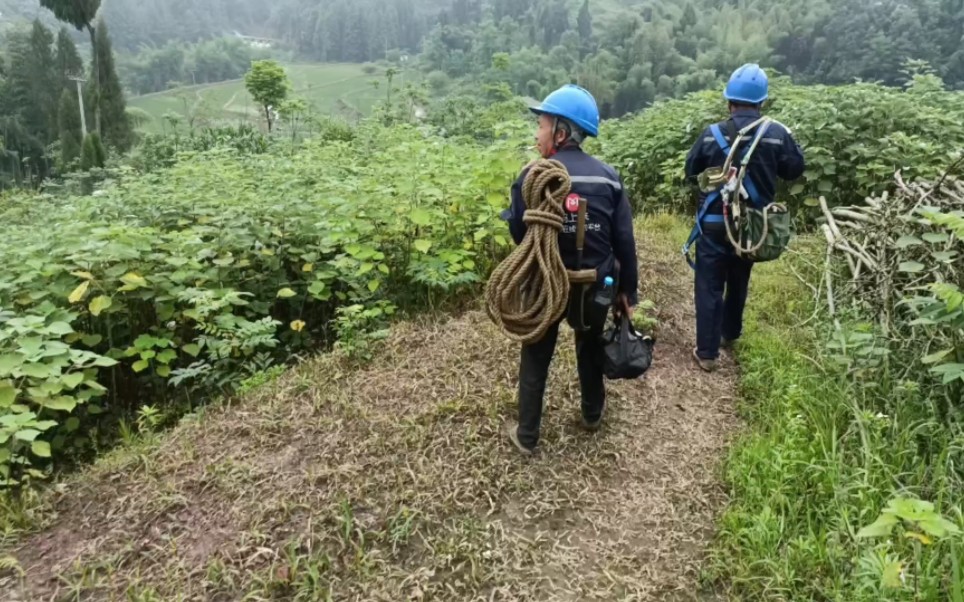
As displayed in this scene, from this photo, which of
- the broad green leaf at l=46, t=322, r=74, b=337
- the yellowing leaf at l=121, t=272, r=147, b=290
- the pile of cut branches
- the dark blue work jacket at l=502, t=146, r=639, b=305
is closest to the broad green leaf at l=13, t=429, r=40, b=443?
the broad green leaf at l=46, t=322, r=74, b=337

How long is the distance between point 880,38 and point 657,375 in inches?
2154

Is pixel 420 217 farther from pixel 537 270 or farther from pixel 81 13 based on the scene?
pixel 81 13

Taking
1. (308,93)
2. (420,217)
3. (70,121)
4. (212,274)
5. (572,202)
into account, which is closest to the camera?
(572,202)

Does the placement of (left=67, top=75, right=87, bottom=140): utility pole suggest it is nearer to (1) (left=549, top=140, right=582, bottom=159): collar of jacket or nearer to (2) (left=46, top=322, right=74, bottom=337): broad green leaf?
(2) (left=46, top=322, right=74, bottom=337): broad green leaf

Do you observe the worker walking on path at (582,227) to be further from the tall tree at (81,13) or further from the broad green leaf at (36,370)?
the tall tree at (81,13)

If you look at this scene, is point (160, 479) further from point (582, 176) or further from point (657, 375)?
point (657, 375)

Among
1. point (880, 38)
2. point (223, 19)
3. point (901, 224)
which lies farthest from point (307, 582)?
point (223, 19)

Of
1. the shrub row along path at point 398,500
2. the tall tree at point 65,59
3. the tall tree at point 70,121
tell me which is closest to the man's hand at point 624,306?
the shrub row along path at point 398,500

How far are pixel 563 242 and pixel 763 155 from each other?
73.4 inches

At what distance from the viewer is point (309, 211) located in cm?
554

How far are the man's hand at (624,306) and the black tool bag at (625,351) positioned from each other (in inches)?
0.9

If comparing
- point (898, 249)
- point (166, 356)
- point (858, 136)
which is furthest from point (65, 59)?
point (898, 249)

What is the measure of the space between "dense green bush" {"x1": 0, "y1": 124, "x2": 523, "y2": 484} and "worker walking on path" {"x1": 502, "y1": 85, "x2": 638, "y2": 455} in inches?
70.2

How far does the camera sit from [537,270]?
2.96 meters
